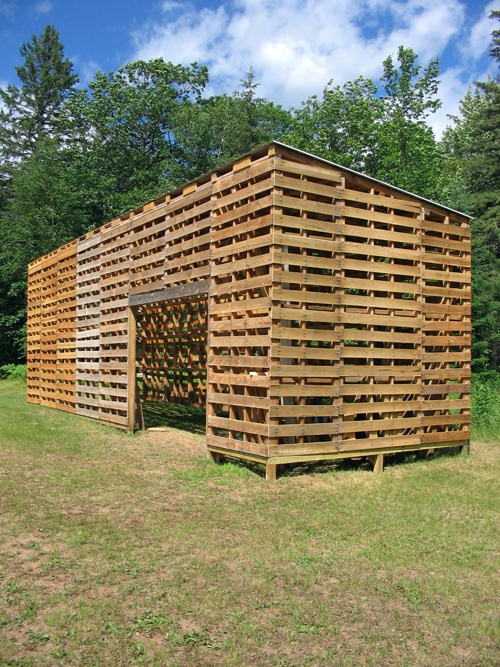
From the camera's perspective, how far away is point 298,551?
15.4ft

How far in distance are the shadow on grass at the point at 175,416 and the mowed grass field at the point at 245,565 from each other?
12.3 ft

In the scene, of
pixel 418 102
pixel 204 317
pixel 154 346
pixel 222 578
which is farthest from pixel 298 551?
pixel 418 102

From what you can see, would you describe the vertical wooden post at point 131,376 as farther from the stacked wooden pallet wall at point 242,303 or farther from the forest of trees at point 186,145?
the forest of trees at point 186,145

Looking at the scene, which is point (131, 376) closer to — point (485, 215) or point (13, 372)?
point (485, 215)

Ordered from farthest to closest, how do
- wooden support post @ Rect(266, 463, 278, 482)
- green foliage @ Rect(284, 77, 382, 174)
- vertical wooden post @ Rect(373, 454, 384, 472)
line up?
green foliage @ Rect(284, 77, 382, 174), vertical wooden post @ Rect(373, 454, 384, 472), wooden support post @ Rect(266, 463, 278, 482)

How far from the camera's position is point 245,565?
4.36m

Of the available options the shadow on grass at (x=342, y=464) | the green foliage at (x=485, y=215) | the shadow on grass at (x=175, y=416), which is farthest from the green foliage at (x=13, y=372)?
the shadow on grass at (x=342, y=464)

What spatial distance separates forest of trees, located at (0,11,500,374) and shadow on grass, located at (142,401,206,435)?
9729 millimetres

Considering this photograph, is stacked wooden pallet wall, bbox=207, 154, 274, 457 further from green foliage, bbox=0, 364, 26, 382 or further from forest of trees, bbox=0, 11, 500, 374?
green foliage, bbox=0, 364, 26, 382

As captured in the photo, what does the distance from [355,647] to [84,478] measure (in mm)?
4597

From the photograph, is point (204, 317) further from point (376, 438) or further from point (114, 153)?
point (114, 153)

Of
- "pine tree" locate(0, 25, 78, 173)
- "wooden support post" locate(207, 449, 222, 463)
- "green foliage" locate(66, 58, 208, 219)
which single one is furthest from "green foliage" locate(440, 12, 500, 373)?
"pine tree" locate(0, 25, 78, 173)

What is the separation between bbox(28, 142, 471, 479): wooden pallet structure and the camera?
6953 millimetres

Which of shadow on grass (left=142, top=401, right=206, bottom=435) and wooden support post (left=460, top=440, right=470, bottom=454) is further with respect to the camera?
shadow on grass (left=142, top=401, right=206, bottom=435)
